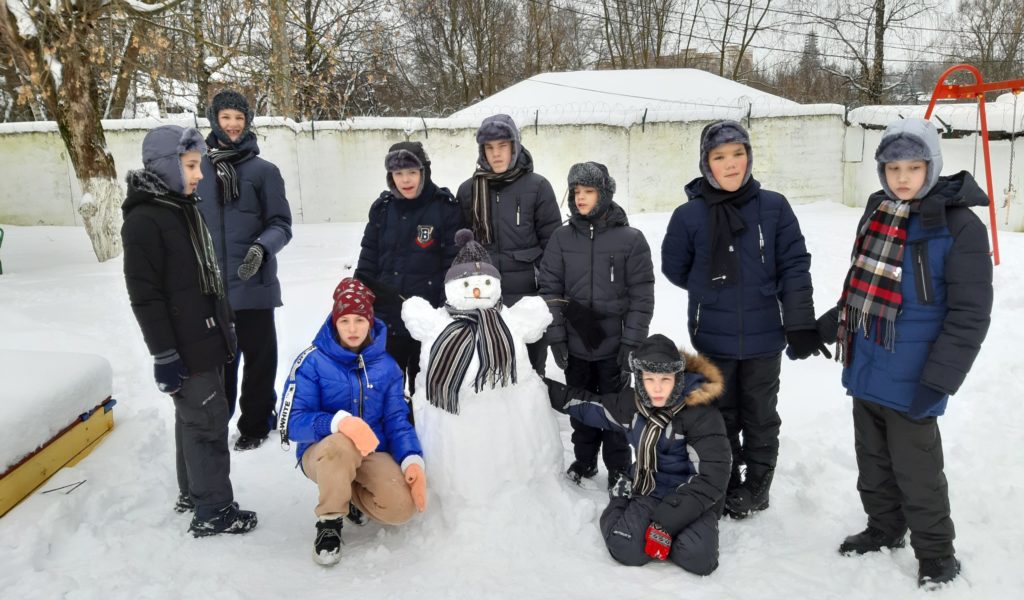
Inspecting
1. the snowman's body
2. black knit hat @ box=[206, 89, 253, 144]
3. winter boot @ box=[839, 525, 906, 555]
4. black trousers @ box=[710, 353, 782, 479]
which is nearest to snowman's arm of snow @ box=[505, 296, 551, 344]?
the snowman's body

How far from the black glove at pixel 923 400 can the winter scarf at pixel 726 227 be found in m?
0.89

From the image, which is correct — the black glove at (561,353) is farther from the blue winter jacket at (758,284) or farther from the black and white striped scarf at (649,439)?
the blue winter jacket at (758,284)

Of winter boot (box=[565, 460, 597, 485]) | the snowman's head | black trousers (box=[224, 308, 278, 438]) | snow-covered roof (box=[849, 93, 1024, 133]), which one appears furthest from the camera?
Result: snow-covered roof (box=[849, 93, 1024, 133])

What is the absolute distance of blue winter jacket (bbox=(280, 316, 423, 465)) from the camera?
294 cm

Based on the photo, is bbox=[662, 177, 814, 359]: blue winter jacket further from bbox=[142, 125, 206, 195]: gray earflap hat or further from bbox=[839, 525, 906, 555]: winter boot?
bbox=[142, 125, 206, 195]: gray earflap hat

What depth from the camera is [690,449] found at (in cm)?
295

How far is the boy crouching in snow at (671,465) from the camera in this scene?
2.79 m

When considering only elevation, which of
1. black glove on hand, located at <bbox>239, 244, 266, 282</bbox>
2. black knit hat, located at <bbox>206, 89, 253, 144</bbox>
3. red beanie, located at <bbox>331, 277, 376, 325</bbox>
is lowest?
red beanie, located at <bbox>331, 277, 376, 325</bbox>

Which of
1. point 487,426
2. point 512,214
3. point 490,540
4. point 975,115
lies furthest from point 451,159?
point 490,540

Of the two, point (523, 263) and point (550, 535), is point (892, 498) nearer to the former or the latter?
point (550, 535)

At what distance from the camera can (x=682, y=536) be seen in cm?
280

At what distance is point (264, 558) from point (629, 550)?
58.5 inches

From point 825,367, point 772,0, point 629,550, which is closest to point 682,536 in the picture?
point 629,550

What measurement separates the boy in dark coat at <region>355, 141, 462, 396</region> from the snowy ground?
112cm
